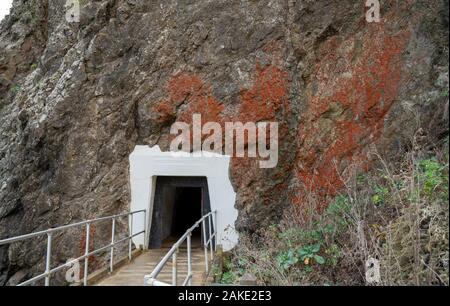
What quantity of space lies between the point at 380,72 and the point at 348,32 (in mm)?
1190

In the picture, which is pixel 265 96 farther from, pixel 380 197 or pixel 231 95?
pixel 380 197

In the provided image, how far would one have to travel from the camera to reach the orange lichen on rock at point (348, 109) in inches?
310

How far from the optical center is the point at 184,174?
841 centimetres

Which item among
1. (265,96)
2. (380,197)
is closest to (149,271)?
(380,197)

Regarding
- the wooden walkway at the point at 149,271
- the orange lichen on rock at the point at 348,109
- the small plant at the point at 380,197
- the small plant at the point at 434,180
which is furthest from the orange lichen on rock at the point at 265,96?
the small plant at the point at 434,180

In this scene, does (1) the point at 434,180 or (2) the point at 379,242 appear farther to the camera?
(1) the point at 434,180

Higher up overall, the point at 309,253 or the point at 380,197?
the point at 380,197

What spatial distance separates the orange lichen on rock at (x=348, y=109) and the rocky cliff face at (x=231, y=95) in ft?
0.07

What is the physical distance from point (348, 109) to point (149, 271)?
16.8 feet

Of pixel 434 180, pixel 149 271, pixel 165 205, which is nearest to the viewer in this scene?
pixel 434 180

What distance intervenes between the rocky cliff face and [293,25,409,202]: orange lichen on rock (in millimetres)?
22

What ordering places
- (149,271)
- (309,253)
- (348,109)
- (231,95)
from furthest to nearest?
(231,95), (348,109), (149,271), (309,253)
